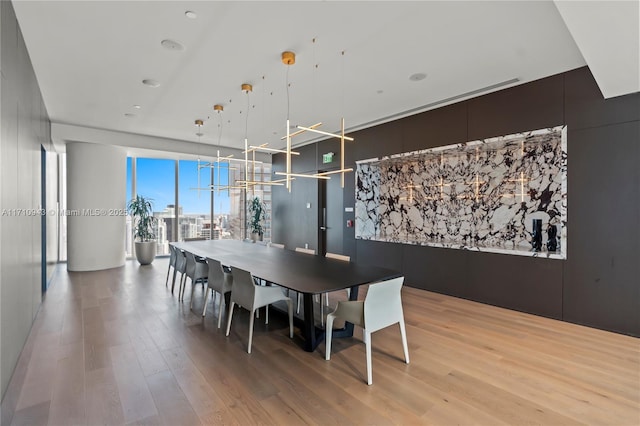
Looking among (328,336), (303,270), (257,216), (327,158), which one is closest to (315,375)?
(328,336)

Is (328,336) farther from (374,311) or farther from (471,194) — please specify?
(471,194)

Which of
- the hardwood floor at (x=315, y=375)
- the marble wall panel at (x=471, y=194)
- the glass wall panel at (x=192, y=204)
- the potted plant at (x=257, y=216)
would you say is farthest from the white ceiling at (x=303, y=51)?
the potted plant at (x=257, y=216)

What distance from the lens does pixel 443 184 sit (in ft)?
17.6

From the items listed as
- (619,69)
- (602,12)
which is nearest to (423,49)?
(602,12)

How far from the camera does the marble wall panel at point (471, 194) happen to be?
4.14 metres

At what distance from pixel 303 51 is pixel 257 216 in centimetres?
627

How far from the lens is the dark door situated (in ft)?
21.9

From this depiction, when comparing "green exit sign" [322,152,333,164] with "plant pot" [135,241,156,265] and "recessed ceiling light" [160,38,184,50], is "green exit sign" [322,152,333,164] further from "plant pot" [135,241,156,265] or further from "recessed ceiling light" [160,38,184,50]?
"plant pot" [135,241,156,265]

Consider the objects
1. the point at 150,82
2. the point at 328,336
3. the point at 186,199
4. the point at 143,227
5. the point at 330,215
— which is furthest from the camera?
the point at 186,199

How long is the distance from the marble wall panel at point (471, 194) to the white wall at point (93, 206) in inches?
217

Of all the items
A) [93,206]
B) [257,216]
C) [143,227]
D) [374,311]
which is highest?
[93,206]

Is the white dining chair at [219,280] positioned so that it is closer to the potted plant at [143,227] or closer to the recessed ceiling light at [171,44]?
the recessed ceiling light at [171,44]

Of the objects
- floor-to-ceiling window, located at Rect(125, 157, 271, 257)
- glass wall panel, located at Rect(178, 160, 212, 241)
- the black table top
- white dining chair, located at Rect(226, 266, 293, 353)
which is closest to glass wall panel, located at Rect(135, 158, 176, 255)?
floor-to-ceiling window, located at Rect(125, 157, 271, 257)

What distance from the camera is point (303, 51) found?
10.8ft
